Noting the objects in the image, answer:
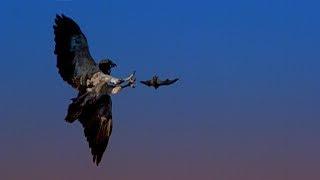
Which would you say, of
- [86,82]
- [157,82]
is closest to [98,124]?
[86,82]

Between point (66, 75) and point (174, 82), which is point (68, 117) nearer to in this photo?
point (66, 75)

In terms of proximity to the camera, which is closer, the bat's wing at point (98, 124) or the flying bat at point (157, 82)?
the flying bat at point (157, 82)

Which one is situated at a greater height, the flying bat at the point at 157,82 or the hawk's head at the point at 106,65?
the hawk's head at the point at 106,65

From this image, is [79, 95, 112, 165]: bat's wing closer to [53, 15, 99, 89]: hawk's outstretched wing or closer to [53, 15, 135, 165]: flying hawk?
[53, 15, 135, 165]: flying hawk

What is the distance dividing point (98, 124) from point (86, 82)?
1068 millimetres

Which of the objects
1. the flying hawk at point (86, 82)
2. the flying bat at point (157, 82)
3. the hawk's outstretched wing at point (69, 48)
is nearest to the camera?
the flying bat at point (157, 82)

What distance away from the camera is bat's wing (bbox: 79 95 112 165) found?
15617mm

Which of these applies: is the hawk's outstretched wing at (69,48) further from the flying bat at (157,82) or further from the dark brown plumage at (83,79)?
the flying bat at (157,82)

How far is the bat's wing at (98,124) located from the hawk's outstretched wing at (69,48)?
1.00m

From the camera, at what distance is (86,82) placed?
15.9 metres

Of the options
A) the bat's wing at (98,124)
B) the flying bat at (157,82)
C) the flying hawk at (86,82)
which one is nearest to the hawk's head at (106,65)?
the flying hawk at (86,82)

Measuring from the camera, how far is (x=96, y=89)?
15508 millimetres

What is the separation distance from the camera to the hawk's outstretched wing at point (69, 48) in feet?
53.4

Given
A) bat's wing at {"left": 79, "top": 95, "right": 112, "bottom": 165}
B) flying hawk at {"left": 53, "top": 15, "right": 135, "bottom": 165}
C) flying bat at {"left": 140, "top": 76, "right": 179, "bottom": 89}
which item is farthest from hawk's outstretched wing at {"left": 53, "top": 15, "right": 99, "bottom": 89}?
flying bat at {"left": 140, "top": 76, "right": 179, "bottom": 89}
